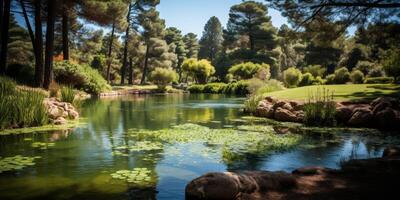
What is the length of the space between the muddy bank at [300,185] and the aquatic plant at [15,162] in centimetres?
414

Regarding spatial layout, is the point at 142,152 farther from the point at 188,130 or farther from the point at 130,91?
the point at 130,91

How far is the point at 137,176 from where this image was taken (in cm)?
749

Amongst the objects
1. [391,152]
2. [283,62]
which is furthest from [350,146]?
[283,62]

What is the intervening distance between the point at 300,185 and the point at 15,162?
618 centimetres

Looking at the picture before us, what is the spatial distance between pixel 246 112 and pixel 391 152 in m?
12.4

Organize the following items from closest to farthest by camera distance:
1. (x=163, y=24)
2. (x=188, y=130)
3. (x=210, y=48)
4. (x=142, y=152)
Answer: (x=142, y=152) < (x=188, y=130) < (x=163, y=24) < (x=210, y=48)

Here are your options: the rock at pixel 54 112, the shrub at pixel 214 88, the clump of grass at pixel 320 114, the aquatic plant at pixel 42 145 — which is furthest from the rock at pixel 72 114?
the shrub at pixel 214 88

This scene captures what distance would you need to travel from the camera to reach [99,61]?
51969 mm

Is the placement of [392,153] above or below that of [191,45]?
below

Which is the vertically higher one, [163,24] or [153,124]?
[163,24]

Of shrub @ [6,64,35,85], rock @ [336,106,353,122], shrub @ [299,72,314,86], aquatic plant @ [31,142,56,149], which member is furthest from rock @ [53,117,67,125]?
shrub @ [299,72,314,86]

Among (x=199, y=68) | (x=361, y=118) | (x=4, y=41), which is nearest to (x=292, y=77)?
(x=199, y=68)

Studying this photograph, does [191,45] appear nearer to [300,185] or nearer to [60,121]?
[60,121]

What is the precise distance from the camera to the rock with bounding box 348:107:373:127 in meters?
14.8
